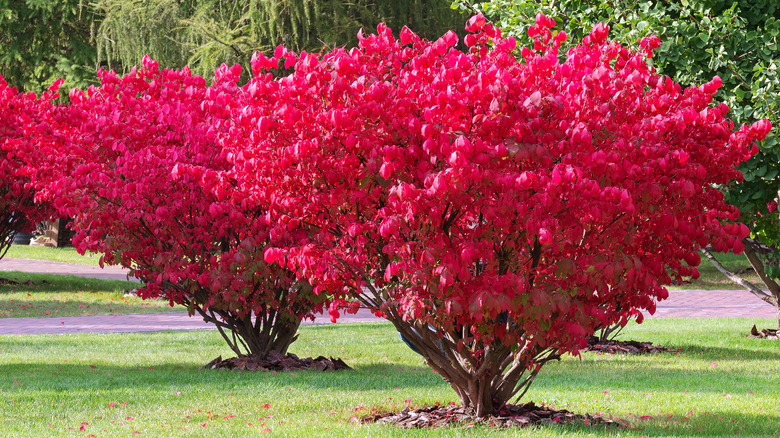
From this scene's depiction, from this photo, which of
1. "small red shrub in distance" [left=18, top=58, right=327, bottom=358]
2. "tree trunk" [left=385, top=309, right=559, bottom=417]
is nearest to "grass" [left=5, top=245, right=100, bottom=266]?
"small red shrub in distance" [left=18, top=58, right=327, bottom=358]

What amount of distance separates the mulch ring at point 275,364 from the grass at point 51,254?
19542 millimetres

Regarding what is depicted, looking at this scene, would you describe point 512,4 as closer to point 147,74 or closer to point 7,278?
point 147,74

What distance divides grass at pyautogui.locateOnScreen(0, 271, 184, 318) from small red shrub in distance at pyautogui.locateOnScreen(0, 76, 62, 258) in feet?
4.88

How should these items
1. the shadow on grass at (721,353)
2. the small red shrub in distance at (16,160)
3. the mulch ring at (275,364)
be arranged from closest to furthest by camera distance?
1. the mulch ring at (275,364)
2. the shadow on grass at (721,353)
3. the small red shrub in distance at (16,160)

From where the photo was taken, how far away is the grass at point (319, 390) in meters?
6.28

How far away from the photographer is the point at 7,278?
20641 millimetres

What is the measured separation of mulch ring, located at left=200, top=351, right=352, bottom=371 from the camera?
9.43 m

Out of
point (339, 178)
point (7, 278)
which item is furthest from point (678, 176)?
point (7, 278)

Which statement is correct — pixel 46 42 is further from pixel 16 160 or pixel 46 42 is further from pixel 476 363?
pixel 476 363

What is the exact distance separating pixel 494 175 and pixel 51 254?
28031 millimetres

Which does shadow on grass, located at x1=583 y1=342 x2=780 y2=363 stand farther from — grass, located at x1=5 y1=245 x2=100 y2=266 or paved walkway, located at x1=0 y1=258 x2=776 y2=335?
grass, located at x1=5 y1=245 x2=100 y2=266

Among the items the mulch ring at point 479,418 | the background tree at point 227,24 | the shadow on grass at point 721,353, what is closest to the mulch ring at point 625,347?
the shadow on grass at point 721,353

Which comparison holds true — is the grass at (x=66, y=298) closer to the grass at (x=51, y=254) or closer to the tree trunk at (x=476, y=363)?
the grass at (x=51, y=254)

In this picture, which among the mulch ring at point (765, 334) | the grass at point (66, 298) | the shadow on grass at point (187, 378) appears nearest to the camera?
the shadow on grass at point (187, 378)
